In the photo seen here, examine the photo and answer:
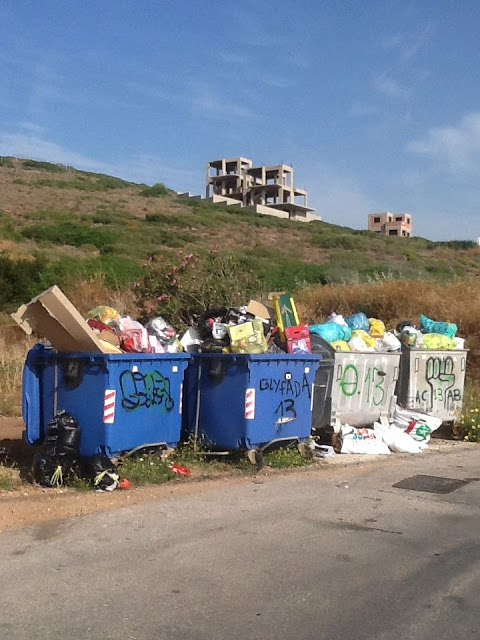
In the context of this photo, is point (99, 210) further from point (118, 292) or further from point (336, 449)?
point (336, 449)

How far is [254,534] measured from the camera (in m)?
5.98

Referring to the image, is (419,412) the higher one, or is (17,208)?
(17,208)

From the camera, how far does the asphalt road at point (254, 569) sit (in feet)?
13.6

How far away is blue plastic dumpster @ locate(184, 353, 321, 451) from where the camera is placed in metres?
8.05

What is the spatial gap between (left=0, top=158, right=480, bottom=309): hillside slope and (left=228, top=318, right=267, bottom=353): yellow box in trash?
13.3 metres

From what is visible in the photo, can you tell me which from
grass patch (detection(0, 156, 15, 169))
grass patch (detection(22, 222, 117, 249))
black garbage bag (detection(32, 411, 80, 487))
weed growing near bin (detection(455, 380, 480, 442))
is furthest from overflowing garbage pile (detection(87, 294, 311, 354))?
grass patch (detection(0, 156, 15, 169))

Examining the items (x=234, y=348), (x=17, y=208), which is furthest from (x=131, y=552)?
(x=17, y=208)

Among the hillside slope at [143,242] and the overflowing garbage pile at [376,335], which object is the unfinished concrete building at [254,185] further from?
the overflowing garbage pile at [376,335]

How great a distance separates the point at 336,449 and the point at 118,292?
9.58 m

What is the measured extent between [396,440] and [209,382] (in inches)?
126

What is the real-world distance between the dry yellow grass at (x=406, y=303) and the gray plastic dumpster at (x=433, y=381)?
14.3ft

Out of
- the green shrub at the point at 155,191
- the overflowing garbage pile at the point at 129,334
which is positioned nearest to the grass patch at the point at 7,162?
the green shrub at the point at 155,191

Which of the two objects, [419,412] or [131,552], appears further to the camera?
[419,412]

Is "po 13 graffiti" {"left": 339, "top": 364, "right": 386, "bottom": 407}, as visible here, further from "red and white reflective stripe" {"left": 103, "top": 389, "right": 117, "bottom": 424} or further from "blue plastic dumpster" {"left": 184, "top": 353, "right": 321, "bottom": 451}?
"red and white reflective stripe" {"left": 103, "top": 389, "right": 117, "bottom": 424}
